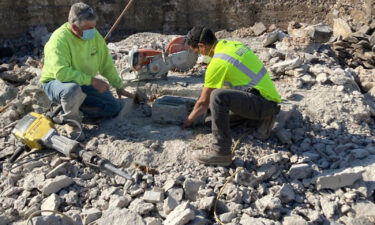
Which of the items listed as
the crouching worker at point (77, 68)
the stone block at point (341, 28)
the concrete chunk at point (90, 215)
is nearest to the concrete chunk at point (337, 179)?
the concrete chunk at point (90, 215)

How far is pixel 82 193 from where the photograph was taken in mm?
4488

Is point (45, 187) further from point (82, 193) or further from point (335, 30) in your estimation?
point (335, 30)

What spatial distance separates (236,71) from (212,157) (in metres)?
0.91

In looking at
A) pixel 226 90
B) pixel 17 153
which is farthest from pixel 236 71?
pixel 17 153

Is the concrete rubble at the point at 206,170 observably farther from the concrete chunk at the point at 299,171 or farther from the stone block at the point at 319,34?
the stone block at the point at 319,34

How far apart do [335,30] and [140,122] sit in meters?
5.24

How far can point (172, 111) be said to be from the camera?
533 cm

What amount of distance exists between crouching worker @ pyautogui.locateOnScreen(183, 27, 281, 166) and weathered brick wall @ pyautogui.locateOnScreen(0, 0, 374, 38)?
5.97m

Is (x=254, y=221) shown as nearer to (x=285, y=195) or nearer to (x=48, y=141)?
(x=285, y=195)

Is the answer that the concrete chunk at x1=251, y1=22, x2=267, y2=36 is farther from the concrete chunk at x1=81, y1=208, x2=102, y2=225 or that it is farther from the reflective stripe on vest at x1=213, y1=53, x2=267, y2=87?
the concrete chunk at x1=81, y1=208, x2=102, y2=225

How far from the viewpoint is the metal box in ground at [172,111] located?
532cm

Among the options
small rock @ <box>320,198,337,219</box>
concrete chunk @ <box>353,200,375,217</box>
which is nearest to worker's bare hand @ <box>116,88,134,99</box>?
small rock @ <box>320,198,337,219</box>

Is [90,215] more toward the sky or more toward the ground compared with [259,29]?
more toward the ground

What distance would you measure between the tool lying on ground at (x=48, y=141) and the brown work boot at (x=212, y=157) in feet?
2.56
